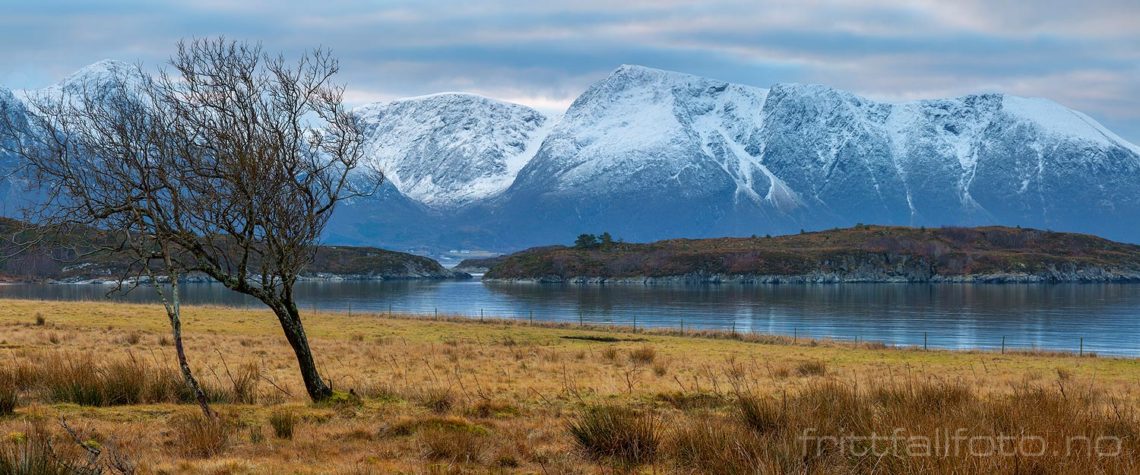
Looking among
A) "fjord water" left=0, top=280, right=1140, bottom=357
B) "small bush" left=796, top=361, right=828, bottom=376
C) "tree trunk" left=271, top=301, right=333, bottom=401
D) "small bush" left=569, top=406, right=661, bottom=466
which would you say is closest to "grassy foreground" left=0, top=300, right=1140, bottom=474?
"small bush" left=569, top=406, right=661, bottom=466

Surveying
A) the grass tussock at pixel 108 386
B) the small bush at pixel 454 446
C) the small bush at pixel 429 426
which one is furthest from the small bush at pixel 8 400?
the small bush at pixel 454 446

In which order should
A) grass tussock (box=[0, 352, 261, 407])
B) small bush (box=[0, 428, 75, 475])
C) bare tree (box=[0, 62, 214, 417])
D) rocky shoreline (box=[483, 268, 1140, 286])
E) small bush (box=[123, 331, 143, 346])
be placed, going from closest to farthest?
1. small bush (box=[0, 428, 75, 475])
2. bare tree (box=[0, 62, 214, 417])
3. grass tussock (box=[0, 352, 261, 407])
4. small bush (box=[123, 331, 143, 346])
5. rocky shoreline (box=[483, 268, 1140, 286])

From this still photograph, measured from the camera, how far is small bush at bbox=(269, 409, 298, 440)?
12964 mm

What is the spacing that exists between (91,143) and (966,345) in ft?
195

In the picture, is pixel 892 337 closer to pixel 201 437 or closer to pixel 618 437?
pixel 618 437

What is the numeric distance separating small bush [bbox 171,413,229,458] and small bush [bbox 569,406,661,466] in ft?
14.7

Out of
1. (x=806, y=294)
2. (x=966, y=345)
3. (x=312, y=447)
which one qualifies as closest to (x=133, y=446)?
(x=312, y=447)

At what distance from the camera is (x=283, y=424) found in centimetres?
1321

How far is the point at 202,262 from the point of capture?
51.3 feet

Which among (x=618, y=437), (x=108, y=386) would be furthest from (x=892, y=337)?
(x=618, y=437)

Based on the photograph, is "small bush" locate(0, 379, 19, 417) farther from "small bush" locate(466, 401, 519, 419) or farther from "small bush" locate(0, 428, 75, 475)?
"small bush" locate(466, 401, 519, 419)

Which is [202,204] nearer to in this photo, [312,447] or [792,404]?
[312,447]

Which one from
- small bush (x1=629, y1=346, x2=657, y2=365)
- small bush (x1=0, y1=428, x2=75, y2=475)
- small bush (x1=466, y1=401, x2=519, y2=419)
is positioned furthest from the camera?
small bush (x1=629, y1=346, x2=657, y2=365)

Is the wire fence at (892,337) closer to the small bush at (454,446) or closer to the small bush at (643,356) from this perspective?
the small bush at (643,356)
